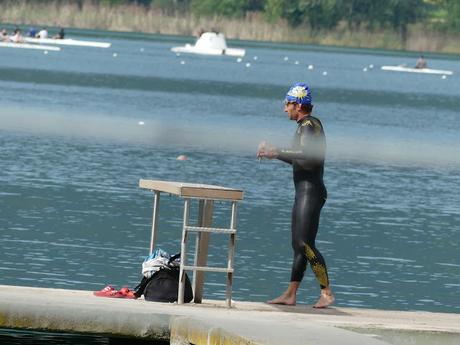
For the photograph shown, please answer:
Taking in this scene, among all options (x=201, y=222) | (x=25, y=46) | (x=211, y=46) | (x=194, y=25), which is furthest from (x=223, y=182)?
(x=194, y=25)

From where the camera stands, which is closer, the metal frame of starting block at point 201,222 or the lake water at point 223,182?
the metal frame of starting block at point 201,222

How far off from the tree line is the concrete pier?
141m

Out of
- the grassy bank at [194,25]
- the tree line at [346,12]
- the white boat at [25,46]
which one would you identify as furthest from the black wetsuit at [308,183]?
the tree line at [346,12]

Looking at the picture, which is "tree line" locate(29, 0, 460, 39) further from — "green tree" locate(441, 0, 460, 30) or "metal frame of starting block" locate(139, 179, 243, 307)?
"metal frame of starting block" locate(139, 179, 243, 307)

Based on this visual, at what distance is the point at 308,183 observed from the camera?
50.8ft

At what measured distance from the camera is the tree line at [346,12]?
156250mm

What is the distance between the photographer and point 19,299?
46.9ft

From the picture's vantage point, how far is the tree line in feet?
513

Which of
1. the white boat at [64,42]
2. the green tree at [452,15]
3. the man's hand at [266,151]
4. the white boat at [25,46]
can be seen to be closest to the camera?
the man's hand at [266,151]

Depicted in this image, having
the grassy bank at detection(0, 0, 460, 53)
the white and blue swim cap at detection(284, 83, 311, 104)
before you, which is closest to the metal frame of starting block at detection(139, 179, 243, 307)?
the white and blue swim cap at detection(284, 83, 311, 104)

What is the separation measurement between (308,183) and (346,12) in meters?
144

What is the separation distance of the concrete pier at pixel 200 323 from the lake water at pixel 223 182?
6042 millimetres

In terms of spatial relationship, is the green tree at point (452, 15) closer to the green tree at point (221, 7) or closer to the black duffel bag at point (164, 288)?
the green tree at point (221, 7)

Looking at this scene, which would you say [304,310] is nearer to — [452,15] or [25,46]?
[25,46]
